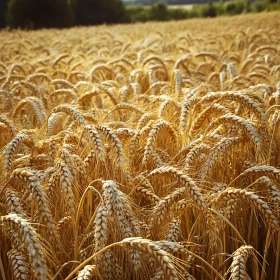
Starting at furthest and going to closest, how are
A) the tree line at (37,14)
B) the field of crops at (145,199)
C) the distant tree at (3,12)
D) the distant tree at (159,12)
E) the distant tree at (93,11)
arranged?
1. the distant tree at (159,12)
2. the distant tree at (93,11)
3. the distant tree at (3,12)
4. the tree line at (37,14)
5. the field of crops at (145,199)

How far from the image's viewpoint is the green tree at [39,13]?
32.1 m

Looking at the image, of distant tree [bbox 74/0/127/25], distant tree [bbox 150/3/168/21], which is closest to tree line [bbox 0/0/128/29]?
distant tree [bbox 74/0/127/25]

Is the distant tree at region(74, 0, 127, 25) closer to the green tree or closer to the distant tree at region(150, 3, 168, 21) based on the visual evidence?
the green tree

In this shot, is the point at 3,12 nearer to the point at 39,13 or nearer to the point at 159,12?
the point at 39,13

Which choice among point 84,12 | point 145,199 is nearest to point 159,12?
point 84,12

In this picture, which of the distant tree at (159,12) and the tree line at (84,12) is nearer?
the tree line at (84,12)

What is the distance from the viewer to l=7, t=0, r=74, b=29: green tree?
32062mm

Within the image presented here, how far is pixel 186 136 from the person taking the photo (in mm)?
2803

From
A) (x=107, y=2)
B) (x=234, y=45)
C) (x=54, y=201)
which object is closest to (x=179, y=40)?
(x=234, y=45)

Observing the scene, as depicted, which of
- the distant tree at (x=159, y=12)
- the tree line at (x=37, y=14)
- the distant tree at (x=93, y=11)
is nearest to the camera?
the tree line at (x=37, y=14)

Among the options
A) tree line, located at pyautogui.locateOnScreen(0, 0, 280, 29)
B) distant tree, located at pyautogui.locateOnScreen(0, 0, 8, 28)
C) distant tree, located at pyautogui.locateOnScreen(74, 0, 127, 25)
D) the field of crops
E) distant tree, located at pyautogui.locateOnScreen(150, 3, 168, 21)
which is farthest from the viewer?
distant tree, located at pyautogui.locateOnScreen(150, 3, 168, 21)

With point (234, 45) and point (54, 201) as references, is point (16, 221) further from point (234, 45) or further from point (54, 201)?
point (234, 45)

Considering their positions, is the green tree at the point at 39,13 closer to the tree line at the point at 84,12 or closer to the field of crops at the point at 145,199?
the tree line at the point at 84,12

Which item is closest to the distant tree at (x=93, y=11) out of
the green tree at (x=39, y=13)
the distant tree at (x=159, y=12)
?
the green tree at (x=39, y=13)
